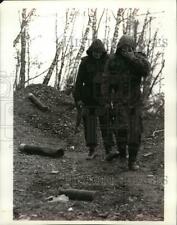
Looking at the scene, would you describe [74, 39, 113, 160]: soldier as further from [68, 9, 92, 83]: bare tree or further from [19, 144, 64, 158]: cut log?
[19, 144, 64, 158]: cut log

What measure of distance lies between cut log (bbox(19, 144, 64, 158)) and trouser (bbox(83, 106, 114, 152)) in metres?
0.14

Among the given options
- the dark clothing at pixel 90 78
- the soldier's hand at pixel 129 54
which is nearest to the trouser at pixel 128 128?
the dark clothing at pixel 90 78

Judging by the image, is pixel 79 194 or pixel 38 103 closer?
pixel 79 194

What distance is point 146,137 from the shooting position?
2277 millimetres

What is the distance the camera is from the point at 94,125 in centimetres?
231

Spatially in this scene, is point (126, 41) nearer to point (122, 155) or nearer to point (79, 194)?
point (122, 155)

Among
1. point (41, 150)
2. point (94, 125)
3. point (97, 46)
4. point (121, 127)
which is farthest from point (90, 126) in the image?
point (97, 46)

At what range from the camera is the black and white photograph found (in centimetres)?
227

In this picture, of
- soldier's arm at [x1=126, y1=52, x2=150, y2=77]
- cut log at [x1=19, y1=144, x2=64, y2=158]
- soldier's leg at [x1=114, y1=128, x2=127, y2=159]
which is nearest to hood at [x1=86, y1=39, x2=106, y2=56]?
soldier's arm at [x1=126, y1=52, x2=150, y2=77]

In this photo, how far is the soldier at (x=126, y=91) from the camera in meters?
2.28

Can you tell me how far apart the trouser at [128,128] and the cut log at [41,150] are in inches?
10.7

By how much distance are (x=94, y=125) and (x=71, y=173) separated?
238 mm

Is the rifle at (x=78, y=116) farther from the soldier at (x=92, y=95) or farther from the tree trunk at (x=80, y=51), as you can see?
the tree trunk at (x=80, y=51)

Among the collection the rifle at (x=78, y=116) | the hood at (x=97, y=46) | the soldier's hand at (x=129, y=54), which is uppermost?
the hood at (x=97, y=46)
